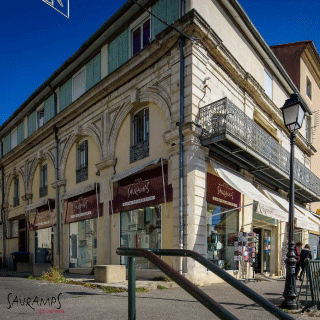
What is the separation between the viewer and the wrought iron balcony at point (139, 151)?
43.7 ft

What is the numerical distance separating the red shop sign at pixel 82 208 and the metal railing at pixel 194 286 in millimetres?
12250

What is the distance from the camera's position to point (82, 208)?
1630 cm

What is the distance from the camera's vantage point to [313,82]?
25.3m

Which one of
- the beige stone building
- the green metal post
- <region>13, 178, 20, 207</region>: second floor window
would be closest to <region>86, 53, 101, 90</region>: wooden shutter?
the beige stone building

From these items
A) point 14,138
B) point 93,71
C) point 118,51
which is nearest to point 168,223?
point 118,51

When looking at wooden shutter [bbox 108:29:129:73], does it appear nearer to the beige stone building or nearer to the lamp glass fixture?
the beige stone building

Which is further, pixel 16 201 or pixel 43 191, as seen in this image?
pixel 16 201

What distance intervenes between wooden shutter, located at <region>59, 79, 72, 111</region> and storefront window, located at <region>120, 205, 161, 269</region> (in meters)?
7.44

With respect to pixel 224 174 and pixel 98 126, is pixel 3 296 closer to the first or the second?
pixel 224 174

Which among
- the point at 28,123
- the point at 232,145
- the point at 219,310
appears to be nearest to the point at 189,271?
the point at 232,145

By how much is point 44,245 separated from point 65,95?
26.4 ft

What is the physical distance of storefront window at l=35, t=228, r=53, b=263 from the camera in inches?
758

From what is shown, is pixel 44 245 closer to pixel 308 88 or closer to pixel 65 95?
pixel 65 95

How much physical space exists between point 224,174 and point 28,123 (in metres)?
15.6
